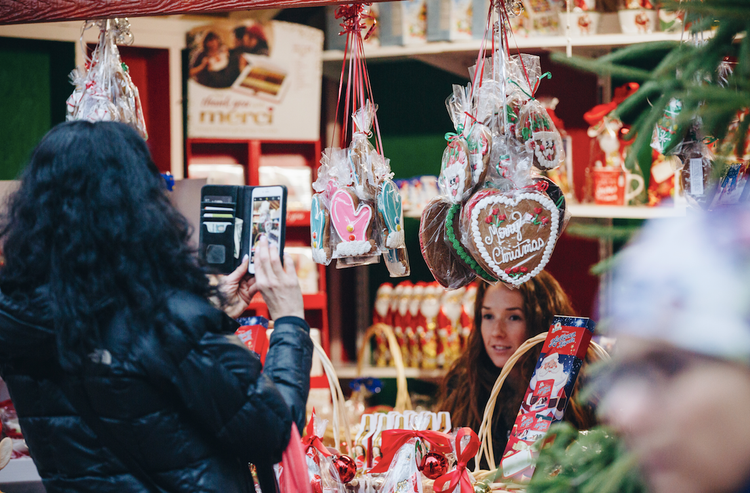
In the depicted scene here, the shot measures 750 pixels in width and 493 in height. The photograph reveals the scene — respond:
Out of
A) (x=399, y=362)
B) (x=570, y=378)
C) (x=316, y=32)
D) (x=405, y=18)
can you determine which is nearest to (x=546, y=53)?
(x=405, y=18)

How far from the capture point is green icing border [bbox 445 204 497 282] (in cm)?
162

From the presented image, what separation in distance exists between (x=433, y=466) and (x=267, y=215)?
647 mm

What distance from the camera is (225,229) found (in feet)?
4.97

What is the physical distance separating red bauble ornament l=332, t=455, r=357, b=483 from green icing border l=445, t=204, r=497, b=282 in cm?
52

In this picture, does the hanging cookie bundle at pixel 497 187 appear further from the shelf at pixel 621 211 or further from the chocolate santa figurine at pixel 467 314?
the chocolate santa figurine at pixel 467 314

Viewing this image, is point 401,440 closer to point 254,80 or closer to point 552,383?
point 552,383

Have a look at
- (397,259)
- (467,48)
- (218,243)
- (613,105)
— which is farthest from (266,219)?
(613,105)

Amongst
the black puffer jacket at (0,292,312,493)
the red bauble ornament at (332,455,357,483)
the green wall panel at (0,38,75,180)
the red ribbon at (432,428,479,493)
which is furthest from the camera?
the green wall panel at (0,38,75,180)

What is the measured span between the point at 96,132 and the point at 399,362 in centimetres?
172

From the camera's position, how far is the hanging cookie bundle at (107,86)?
5.71 feet

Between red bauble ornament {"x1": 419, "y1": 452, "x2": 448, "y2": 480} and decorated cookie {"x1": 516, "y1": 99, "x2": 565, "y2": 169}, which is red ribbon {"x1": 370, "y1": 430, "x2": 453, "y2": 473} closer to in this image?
red bauble ornament {"x1": 419, "y1": 452, "x2": 448, "y2": 480}

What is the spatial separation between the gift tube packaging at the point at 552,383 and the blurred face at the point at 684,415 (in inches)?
32.6

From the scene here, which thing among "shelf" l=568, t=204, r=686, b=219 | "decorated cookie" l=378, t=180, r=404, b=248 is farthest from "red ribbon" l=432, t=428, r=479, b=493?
"shelf" l=568, t=204, r=686, b=219

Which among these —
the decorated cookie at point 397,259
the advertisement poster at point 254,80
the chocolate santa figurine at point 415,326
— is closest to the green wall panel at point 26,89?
the advertisement poster at point 254,80
